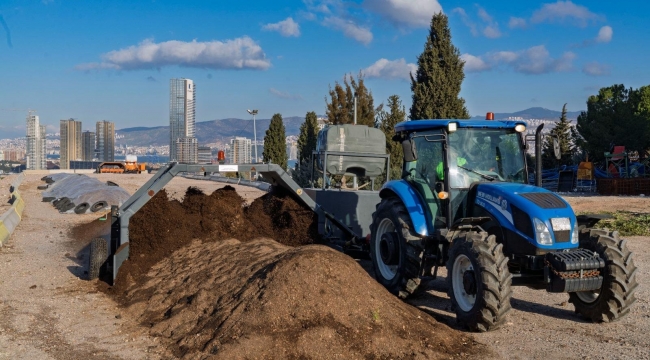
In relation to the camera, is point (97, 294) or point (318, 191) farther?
point (318, 191)

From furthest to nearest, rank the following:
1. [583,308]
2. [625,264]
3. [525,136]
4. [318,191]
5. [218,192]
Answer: [318,191] < [218,192] < [525,136] < [583,308] < [625,264]

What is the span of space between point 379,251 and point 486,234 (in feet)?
8.19

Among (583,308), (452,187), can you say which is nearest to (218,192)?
(452,187)

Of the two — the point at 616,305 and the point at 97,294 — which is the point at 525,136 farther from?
the point at 97,294

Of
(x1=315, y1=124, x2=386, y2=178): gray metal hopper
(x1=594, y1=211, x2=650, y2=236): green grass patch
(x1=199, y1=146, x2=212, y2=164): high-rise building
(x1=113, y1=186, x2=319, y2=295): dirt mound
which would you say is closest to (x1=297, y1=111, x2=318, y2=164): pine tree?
(x1=594, y1=211, x2=650, y2=236): green grass patch

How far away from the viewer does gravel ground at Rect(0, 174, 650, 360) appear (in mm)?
6457

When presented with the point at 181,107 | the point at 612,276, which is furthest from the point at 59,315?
the point at 181,107

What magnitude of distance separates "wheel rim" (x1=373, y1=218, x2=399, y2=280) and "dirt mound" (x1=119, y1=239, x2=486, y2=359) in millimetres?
1762

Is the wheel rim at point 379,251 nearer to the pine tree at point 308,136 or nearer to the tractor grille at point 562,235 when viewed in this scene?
the tractor grille at point 562,235

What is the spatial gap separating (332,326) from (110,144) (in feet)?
441

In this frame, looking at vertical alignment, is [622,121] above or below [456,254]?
above

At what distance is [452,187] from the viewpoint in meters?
7.96

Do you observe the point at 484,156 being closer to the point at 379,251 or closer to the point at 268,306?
the point at 379,251

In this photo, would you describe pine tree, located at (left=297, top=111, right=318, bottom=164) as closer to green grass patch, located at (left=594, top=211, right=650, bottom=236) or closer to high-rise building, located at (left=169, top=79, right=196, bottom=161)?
green grass patch, located at (left=594, top=211, right=650, bottom=236)
